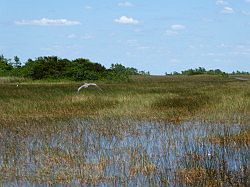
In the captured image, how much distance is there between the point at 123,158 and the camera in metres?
10.2

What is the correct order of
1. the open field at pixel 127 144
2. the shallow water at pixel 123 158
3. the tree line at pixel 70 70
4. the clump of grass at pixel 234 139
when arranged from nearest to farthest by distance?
the shallow water at pixel 123 158 < the open field at pixel 127 144 < the clump of grass at pixel 234 139 < the tree line at pixel 70 70

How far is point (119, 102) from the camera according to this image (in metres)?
22.1

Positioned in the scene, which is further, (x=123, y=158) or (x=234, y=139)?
(x=234, y=139)

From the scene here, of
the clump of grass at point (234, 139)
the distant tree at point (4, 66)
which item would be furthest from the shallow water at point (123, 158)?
the distant tree at point (4, 66)

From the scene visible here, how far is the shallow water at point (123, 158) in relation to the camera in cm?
860

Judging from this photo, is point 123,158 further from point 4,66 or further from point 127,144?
point 4,66

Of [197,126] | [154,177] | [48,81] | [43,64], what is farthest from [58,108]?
[43,64]

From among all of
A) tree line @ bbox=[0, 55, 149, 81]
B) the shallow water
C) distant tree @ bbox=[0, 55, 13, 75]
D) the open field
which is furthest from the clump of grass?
distant tree @ bbox=[0, 55, 13, 75]

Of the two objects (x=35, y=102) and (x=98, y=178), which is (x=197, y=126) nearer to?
(x=98, y=178)

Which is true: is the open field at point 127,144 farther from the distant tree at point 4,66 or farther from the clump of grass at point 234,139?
the distant tree at point 4,66

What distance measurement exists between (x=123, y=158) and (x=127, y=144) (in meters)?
1.89

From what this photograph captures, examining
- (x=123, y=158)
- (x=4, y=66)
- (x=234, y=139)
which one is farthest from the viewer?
(x=4, y=66)

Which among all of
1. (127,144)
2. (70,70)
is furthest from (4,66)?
(127,144)

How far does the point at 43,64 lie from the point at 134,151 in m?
47.6
